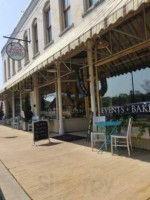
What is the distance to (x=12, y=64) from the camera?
2639 centimetres

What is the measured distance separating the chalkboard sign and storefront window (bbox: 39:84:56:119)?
4.55m

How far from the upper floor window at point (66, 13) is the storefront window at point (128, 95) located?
4678 mm

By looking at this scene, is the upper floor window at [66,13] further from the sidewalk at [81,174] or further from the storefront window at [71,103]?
the sidewalk at [81,174]

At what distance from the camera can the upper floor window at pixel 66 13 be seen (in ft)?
44.4

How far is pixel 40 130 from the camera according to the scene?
10.8 meters

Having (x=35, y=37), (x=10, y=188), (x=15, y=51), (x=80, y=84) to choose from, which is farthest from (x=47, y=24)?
(x=10, y=188)

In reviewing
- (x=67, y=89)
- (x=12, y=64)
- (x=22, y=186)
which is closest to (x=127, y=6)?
(x=22, y=186)

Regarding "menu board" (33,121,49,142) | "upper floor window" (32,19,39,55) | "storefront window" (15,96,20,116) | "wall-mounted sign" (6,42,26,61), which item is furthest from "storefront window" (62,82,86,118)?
"storefront window" (15,96,20,116)

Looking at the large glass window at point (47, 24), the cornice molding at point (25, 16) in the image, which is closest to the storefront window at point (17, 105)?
the cornice molding at point (25, 16)

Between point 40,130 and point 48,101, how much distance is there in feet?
19.1

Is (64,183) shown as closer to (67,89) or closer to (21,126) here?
(67,89)

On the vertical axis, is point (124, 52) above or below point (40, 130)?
above

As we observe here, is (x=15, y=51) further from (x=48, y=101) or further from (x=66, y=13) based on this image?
(x=66, y=13)

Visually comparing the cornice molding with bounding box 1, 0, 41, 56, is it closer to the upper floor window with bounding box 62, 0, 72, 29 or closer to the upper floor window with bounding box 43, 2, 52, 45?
the upper floor window with bounding box 43, 2, 52, 45
